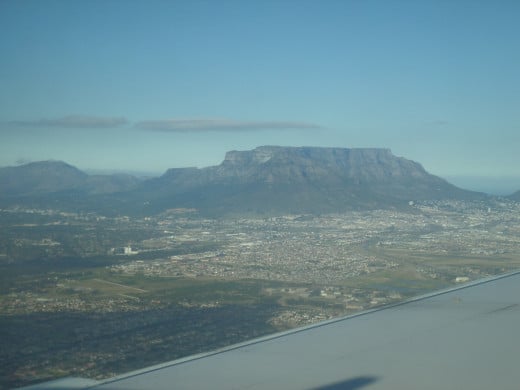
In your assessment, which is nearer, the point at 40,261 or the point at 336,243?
the point at 40,261

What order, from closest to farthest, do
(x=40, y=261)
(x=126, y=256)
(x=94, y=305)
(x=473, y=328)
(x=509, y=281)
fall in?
(x=473, y=328) < (x=509, y=281) < (x=94, y=305) < (x=40, y=261) < (x=126, y=256)

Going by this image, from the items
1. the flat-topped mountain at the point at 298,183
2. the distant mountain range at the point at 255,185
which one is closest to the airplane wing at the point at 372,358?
the distant mountain range at the point at 255,185

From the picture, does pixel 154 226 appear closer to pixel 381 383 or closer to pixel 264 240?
pixel 264 240

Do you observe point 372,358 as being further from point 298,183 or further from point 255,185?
point 298,183

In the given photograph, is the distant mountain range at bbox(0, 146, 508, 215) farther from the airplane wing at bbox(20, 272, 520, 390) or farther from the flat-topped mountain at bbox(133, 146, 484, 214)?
the airplane wing at bbox(20, 272, 520, 390)

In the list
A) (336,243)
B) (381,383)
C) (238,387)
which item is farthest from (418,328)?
(336,243)

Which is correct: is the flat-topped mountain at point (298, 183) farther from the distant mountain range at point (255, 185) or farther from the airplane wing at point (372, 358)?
the airplane wing at point (372, 358)
